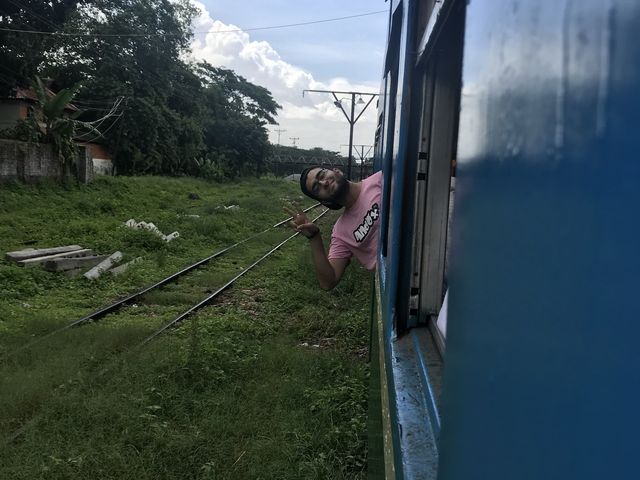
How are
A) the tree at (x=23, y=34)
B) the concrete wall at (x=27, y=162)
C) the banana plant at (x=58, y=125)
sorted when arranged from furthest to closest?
the tree at (x=23, y=34) < the banana plant at (x=58, y=125) < the concrete wall at (x=27, y=162)

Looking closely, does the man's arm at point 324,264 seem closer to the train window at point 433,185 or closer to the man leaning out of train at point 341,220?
the man leaning out of train at point 341,220

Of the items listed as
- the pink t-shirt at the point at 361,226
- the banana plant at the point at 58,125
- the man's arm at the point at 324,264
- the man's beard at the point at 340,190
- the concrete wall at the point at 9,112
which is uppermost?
the concrete wall at the point at 9,112

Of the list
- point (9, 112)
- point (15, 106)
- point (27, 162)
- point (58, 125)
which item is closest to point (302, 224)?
point (27, 162)

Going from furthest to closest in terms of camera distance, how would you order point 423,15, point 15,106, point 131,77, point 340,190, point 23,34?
point 131,77, point 15,106, point 23,34, point 340,190, point 423,15

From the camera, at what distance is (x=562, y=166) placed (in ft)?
1.54

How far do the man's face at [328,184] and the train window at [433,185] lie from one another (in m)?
1.19

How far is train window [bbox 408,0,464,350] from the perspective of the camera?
72.7 inches

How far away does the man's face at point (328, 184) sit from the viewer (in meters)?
3.11

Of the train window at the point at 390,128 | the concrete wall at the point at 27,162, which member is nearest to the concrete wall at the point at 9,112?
the concrete wall at the point at 27,162

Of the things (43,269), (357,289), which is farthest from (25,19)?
(357,289)

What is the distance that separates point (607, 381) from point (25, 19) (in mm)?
25030

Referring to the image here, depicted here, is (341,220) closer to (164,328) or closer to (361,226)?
(361,226)

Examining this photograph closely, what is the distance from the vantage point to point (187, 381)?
4832 millimetres

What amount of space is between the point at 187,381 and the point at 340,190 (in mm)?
2519
